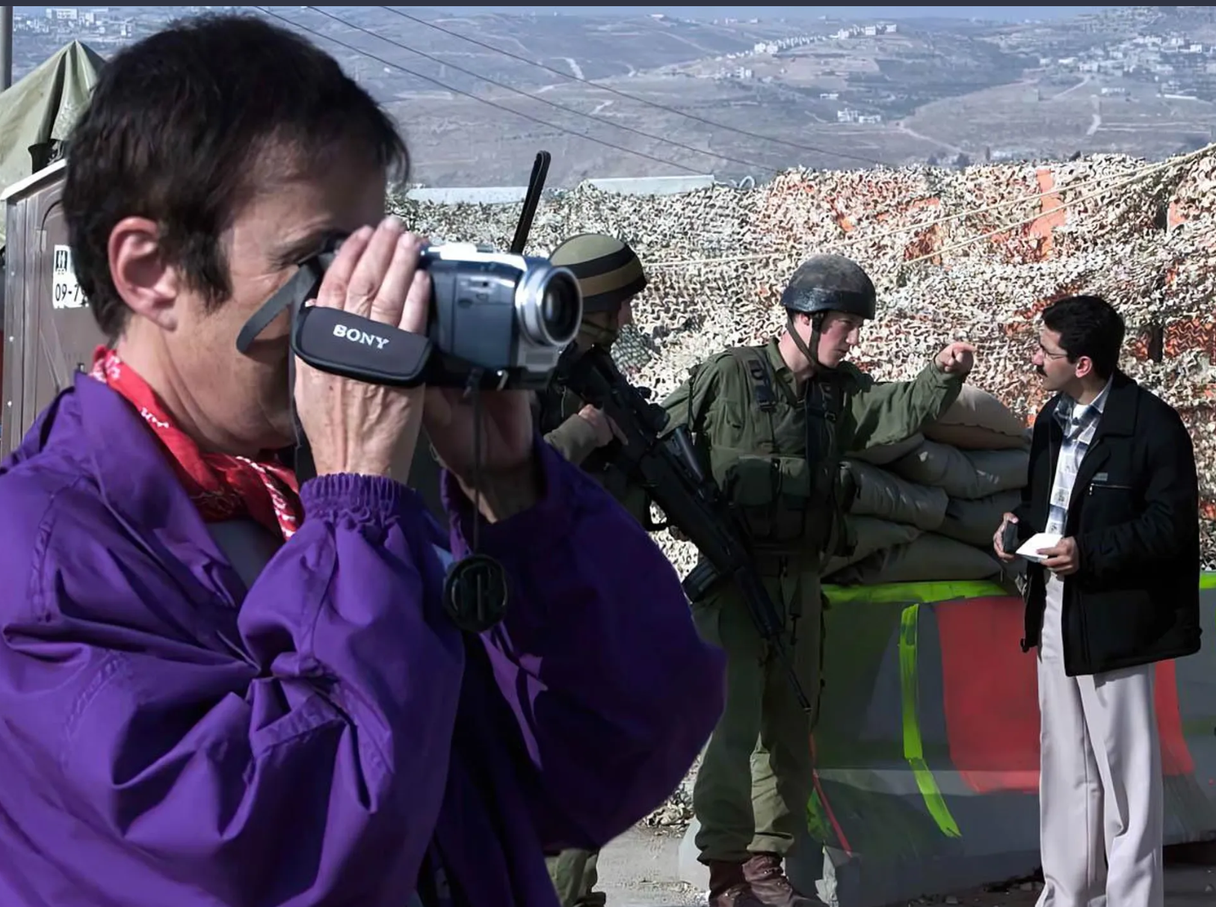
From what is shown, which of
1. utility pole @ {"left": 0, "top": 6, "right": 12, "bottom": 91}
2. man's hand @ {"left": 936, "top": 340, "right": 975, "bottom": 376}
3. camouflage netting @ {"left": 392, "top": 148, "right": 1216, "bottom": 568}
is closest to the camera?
man's hand @ {"left": 936, "top": 340, "right": 975, "bottom": 376}

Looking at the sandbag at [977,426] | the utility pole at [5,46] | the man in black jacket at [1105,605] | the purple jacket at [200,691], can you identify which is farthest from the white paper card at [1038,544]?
the utility pole at [5,46]

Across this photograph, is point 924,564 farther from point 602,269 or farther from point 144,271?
point 144,271

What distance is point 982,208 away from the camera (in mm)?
8508

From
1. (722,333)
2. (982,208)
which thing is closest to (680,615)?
(722,333)

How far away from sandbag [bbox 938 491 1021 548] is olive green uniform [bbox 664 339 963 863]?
83 cm

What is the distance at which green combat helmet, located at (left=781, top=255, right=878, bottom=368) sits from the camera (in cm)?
530

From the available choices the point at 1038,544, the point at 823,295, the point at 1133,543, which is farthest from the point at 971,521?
the point at 823,295

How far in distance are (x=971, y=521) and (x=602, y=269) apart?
6.91 ft

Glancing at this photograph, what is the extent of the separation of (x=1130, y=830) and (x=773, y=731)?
3.75 ft

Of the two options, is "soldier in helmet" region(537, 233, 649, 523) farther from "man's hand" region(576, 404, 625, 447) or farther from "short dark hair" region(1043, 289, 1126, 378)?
"short dark hair" region(1043, 289, 1126, 378)

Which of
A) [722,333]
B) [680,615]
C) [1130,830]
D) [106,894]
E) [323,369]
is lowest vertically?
[1130,830]

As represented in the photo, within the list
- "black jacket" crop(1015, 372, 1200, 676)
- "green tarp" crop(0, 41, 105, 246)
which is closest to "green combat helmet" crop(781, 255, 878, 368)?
"black jacket" crop(1015, 372, 1200, 676)

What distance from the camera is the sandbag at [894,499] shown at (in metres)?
5.86

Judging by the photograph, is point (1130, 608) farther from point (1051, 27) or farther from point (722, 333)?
point (1051, 27)
